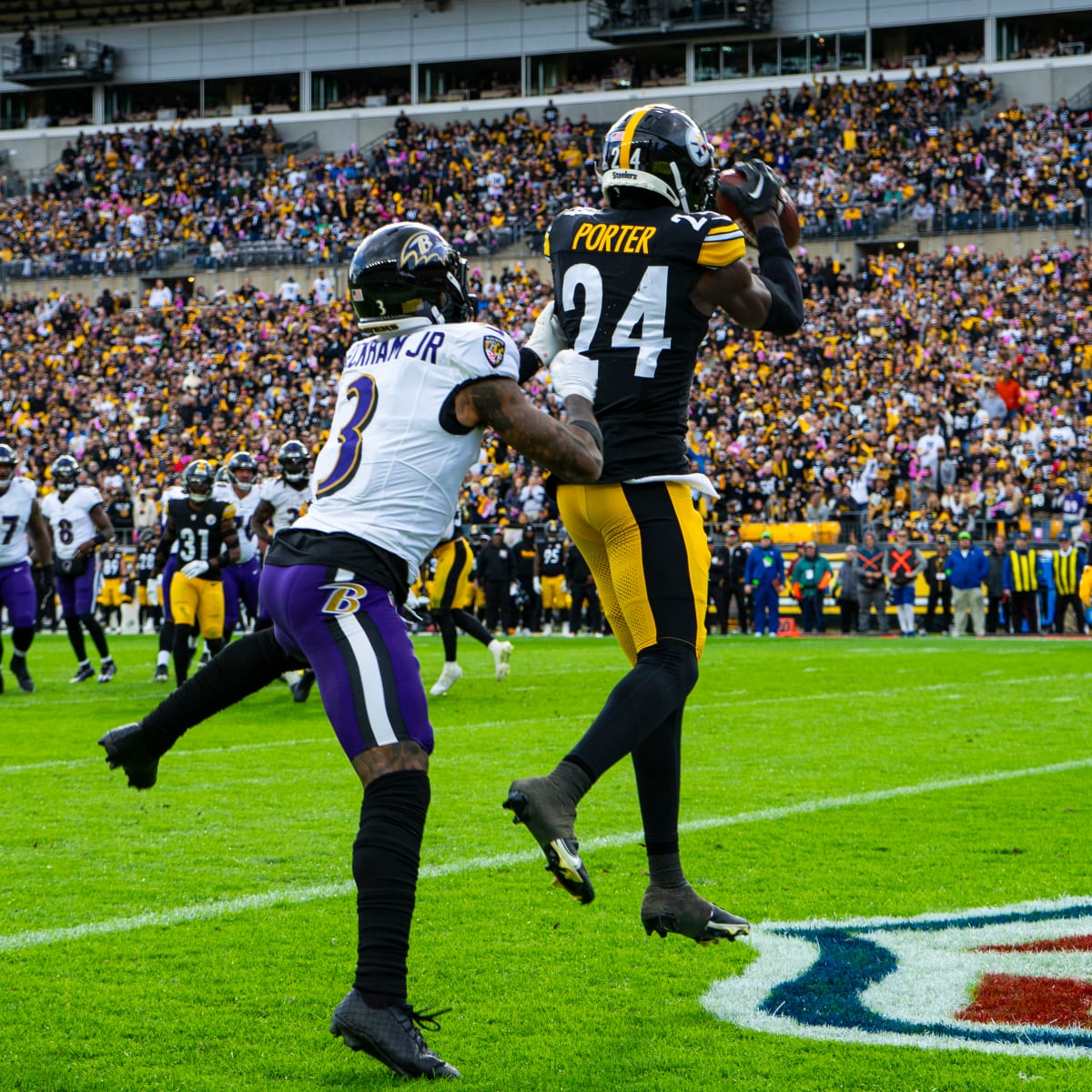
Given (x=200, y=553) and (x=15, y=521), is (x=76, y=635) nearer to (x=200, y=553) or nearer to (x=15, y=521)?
(x=15, y=521)

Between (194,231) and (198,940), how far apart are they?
3993cm

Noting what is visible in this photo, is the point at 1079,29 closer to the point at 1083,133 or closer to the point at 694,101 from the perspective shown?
the point at 1083,133

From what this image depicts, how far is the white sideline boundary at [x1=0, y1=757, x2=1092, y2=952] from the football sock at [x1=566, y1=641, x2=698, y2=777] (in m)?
1.52

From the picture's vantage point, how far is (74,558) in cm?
1365

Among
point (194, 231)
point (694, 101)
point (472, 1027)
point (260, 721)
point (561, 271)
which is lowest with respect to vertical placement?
point (260, 721)

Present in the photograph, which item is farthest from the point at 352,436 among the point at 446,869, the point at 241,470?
the point at 241,470

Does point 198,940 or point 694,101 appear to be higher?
point 694,101

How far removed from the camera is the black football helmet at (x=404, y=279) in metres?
3.66

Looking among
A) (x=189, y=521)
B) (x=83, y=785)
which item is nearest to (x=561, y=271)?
(x=83, y=785)

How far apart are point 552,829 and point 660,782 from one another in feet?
2.26

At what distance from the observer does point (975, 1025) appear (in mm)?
3529

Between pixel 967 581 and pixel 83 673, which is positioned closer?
pixel 83 673

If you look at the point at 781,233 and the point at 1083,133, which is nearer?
the point at 781,233

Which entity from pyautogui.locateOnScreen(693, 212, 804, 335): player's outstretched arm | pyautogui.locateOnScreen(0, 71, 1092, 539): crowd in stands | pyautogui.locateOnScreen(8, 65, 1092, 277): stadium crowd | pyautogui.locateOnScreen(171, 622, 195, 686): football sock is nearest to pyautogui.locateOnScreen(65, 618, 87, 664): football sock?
pyautogui.locateOnScreen(171, 622, 195, 686): football sock
